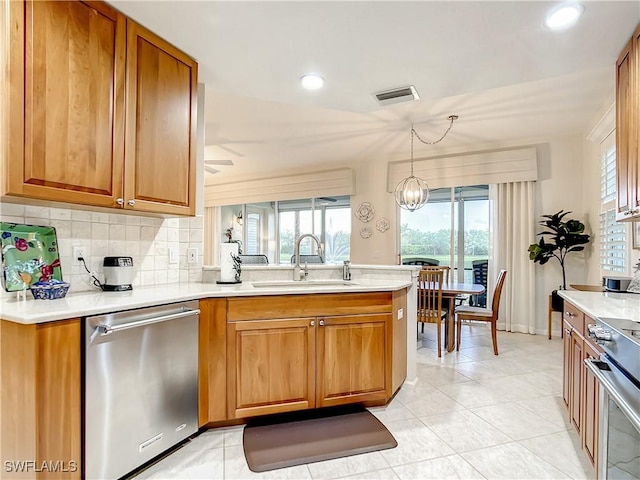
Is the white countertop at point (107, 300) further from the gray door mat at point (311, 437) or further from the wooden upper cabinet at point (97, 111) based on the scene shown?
the gray door mat at point (311, 437)

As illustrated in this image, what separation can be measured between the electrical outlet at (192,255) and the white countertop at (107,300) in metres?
0.21

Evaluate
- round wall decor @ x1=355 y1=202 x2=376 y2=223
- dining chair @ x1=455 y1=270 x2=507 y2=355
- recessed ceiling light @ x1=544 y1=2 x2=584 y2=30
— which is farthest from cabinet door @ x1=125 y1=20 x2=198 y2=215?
round wall decor @ x1=355 y1=202 x2=376 y2=223

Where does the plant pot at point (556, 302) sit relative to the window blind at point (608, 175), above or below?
below

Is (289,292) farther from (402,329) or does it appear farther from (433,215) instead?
(433,215)

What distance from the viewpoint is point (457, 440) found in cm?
205

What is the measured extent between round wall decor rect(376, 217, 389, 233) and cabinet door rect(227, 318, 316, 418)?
3902 millimetres

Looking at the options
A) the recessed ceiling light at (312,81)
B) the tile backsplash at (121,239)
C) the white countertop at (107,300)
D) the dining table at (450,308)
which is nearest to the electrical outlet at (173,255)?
the tile backsplash at (121,239)

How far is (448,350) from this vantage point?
3.81 meters

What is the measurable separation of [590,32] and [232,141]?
4.26 meters

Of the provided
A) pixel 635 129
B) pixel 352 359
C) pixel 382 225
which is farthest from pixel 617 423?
pixel 382 225

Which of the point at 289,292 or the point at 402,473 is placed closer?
the point at 402,473

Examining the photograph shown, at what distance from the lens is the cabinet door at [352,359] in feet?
7.37

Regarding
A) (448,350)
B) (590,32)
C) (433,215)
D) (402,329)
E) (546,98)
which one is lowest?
(448,350)

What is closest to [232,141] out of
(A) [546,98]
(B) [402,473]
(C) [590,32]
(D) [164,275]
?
(D) [164,275]
